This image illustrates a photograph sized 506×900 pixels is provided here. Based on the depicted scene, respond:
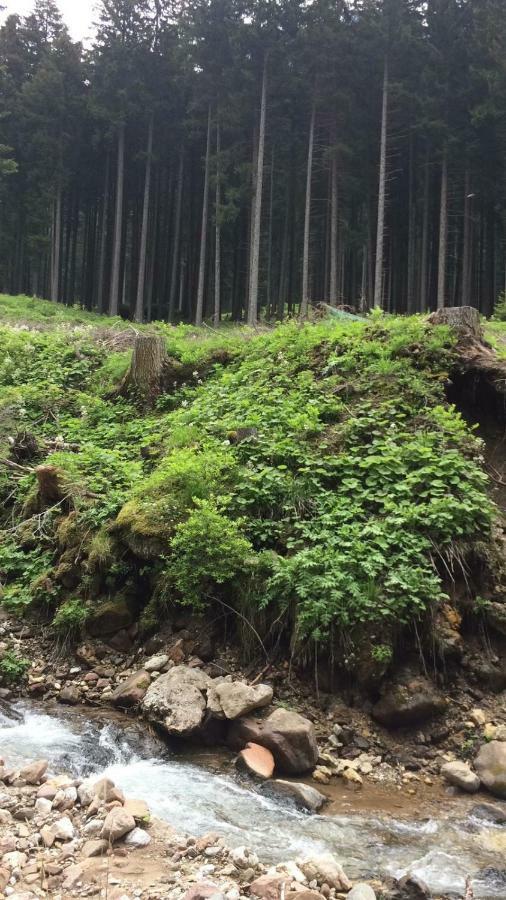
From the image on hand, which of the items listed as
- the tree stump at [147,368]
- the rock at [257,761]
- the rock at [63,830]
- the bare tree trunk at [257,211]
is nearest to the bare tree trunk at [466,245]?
the bare tree trunk at [257,211]

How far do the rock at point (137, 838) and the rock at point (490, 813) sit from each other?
2282mm

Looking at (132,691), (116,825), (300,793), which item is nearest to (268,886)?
(116,825)

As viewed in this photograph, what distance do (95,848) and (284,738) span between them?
1703mm

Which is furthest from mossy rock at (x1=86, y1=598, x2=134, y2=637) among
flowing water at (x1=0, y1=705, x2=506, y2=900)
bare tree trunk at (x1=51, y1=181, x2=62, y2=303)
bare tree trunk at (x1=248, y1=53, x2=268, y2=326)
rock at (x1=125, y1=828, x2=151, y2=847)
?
bare tree trunk at (x1=51, y1=181, x2=62, y2=303)

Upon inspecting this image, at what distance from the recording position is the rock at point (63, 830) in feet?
11.3

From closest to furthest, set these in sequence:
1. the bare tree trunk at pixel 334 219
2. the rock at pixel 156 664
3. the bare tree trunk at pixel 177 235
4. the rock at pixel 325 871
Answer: the rock at pixel 325 871 < the rock at pixel 156 664 < the bare tree trunk at pixel 334 219 < the bare tree trunk at pixel 177 235

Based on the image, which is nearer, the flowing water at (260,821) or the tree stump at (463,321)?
the flowing water at (260,821)

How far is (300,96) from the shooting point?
83.9 ft

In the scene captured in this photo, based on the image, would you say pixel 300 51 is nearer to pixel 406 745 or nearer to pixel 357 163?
pixel 357 163

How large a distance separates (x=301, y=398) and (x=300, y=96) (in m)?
22.9

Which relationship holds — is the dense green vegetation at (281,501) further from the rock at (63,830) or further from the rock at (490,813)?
the rock at (63,830)

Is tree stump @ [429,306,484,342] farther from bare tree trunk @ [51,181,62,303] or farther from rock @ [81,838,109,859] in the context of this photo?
bare tree trunk @ [51,181,62,303]

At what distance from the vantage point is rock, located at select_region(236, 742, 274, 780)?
177 inches

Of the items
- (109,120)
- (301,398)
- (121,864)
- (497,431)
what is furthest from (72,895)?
(109,120)
